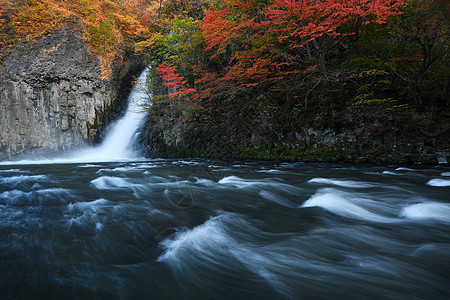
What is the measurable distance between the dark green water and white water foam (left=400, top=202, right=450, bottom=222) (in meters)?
0.02

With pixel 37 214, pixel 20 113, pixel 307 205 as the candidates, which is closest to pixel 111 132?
pixel 20 113

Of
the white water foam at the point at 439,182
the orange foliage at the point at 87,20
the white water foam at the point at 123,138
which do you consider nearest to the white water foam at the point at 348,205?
the white water foam at the point at 439,182

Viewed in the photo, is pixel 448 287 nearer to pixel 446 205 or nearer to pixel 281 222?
pixel 281 222

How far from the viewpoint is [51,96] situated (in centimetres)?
1268

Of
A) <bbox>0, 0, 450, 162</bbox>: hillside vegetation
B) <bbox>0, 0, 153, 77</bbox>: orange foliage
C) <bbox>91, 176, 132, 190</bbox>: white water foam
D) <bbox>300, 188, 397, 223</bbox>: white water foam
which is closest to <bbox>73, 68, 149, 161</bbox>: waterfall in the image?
<bbox>0, 0, 153, 77</bbox>: orange foliage

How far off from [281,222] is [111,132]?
15383 millimetres

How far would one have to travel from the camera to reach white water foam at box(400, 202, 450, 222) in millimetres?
2389

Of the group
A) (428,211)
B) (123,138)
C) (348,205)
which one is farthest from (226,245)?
(123,138)

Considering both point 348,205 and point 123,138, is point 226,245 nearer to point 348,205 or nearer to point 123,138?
point 348,205

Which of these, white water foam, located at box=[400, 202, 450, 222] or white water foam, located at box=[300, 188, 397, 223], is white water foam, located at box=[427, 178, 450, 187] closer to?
white water foam, located at box=[400, 202, 450, 222]

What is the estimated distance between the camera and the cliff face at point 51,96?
12.0 meters

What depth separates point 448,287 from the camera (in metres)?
1.23

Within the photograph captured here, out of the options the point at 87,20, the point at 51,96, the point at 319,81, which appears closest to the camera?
the point at 319,81

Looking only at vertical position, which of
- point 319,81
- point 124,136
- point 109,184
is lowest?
point 109,184
